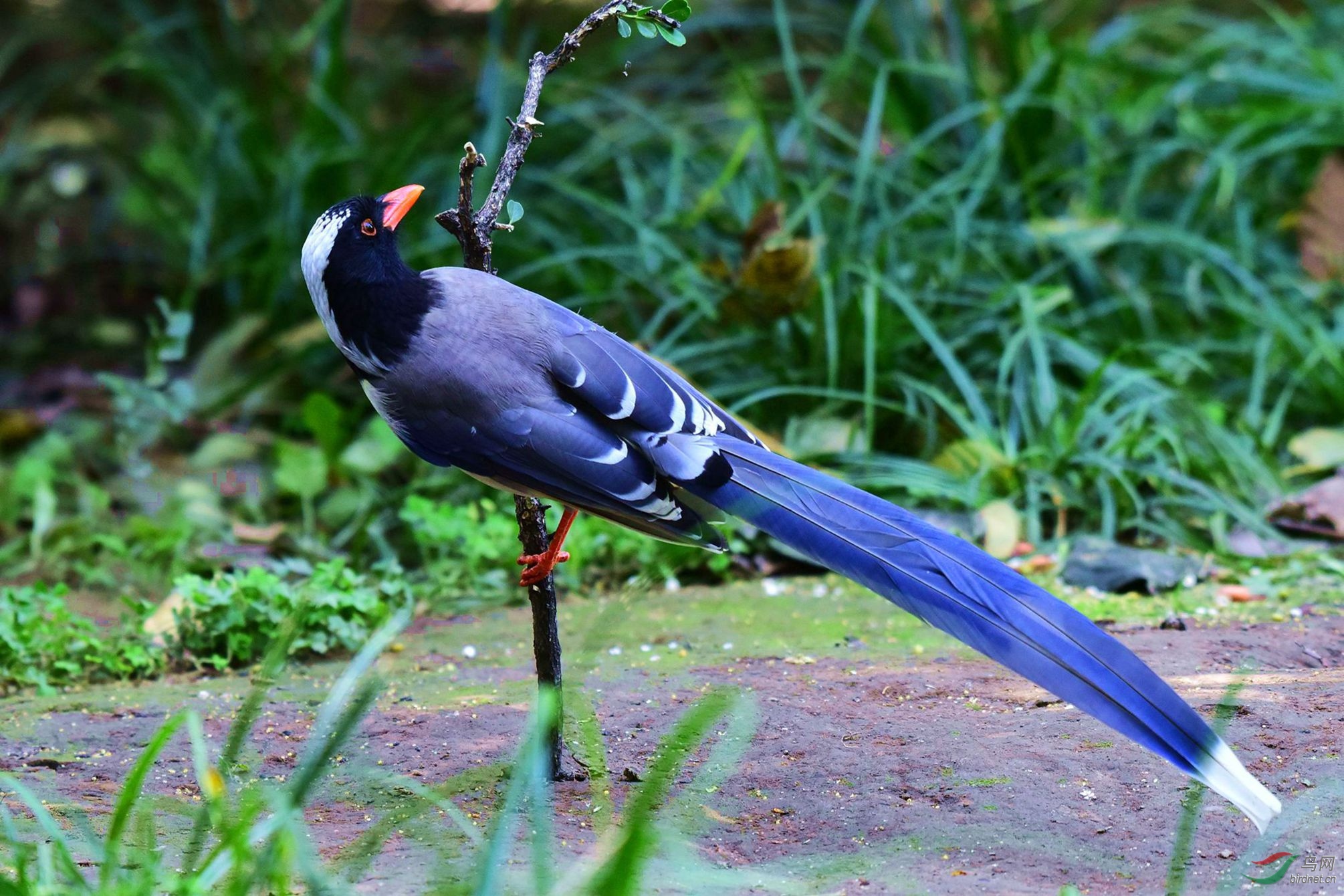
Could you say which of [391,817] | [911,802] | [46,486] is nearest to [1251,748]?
[911,802]

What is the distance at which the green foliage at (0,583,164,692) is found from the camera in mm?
3238

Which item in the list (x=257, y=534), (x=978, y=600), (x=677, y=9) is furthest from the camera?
(x=257, y=534)

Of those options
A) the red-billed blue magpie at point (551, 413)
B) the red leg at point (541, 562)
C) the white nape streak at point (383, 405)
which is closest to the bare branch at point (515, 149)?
the red-billed blue magpie at point (551, 413)

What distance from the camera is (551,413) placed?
2.49 meters

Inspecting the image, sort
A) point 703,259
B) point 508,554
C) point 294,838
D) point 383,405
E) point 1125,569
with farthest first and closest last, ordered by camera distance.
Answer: point 703,259, point 508,554, point 1125,569, point 383,405, point 294,838

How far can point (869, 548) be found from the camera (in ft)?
7.35

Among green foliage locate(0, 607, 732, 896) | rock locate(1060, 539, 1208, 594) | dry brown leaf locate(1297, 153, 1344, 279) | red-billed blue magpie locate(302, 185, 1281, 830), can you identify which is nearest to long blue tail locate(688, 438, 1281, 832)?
red-billed blue magpie locate(302, 185, 1281, 830)

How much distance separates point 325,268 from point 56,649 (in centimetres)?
145

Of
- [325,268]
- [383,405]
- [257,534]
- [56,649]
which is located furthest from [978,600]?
[257,534]

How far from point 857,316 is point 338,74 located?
279cm

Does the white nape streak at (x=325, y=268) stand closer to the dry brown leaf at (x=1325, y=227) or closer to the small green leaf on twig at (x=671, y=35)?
the small green leaf on twig at (x=671, y=35)

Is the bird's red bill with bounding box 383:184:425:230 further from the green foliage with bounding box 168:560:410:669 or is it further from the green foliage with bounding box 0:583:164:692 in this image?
the green foliage with bounding box 0:583:164:692

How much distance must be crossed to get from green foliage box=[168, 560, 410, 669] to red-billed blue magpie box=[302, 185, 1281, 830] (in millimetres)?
878
